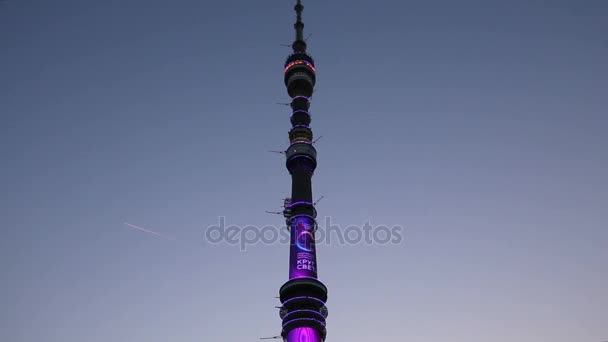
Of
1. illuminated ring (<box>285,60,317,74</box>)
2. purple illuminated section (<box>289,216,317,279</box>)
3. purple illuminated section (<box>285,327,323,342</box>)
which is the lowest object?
purple illuminated section (<box>285,327,323,342</box>)

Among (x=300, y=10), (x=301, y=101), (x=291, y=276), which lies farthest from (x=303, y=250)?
(x=300, y=10)

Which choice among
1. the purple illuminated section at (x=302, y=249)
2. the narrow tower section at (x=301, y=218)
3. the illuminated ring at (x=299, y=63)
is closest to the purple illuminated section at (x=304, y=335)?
the narrow tower section at (x=301, y=218)

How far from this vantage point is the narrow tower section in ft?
260

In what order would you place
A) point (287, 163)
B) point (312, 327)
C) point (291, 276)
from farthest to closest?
point (287, 163) < point (291, 276) < point (312, 327)

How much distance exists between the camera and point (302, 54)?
11288cm

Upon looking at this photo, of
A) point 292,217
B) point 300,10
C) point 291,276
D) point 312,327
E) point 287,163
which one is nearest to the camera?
point 312,327

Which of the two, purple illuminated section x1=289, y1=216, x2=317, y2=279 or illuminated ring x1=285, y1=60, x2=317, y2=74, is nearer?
purple illuminated section x1=289, y1=216, x2=317, y2=279

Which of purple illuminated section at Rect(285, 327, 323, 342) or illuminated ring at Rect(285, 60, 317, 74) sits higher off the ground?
illuminated ring at Rect(285, 60, 317, 74)

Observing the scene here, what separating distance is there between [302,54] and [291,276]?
152 ft

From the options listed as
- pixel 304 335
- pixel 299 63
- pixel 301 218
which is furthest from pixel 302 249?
pixel 299 63

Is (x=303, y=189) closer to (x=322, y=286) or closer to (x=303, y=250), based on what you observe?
(x=303, y=250)

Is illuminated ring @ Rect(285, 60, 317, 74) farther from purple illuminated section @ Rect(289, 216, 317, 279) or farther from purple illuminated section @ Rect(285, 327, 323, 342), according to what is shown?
purple illuminated section @ Rect(285, 327, 323, 342)

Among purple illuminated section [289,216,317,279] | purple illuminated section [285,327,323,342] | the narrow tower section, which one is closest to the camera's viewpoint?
purple illuminated section [285,327,323,342]

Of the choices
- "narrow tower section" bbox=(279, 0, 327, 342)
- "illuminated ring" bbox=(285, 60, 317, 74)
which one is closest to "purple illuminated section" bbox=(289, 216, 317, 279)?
"narrow tower section" bbox=(279, 0, 327, 342)
